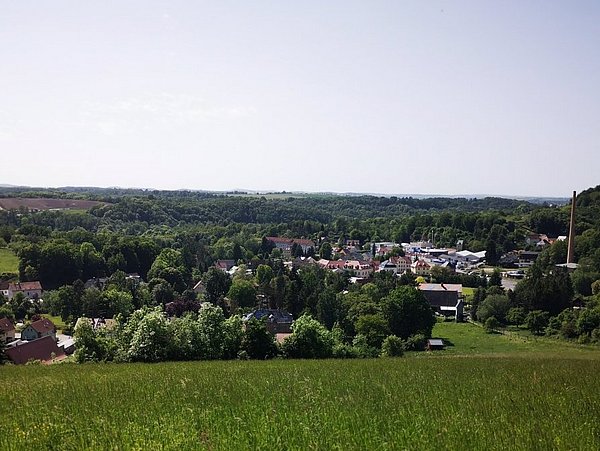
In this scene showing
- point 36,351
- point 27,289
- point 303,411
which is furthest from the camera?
point 27,289

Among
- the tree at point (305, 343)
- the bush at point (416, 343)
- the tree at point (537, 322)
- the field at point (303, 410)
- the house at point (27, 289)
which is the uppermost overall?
the field at point (303, 410)

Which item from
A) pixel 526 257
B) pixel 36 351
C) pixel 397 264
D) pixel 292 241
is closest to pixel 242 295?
pixel 36 351

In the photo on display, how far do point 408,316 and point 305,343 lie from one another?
98.4ft

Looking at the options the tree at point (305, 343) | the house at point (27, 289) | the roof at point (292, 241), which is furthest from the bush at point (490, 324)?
the roof at point (292, 241)

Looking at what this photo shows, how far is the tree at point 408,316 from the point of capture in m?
57.4

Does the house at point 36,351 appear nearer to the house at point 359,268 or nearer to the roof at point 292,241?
the house at point 359,268

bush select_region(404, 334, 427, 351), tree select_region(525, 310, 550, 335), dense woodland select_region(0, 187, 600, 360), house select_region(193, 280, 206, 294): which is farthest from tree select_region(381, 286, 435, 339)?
house select_region(193, 280, 206, 294)

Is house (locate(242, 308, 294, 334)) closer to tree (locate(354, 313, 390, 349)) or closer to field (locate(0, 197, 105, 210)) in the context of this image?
tree (locate(354, 313, 390, 349))

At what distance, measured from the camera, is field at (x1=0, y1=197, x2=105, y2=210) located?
169 meters

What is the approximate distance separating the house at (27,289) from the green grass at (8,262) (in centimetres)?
1026

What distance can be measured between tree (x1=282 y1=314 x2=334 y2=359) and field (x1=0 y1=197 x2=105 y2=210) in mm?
157156

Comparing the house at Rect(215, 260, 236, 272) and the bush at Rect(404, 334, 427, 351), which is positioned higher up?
the bush at Rect(404, 334, 427, 351)

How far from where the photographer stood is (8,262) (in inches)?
3789

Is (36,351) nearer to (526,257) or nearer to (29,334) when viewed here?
(29,334)
